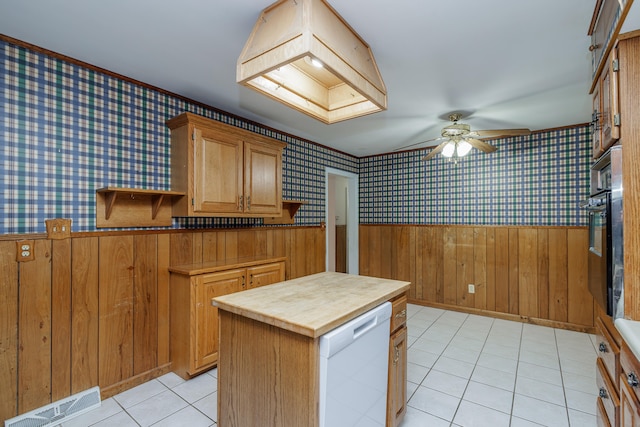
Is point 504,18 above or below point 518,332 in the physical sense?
above

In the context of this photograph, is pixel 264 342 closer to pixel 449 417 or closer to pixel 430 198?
pixel 449 417

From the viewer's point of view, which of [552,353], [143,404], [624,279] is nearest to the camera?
[624,279]

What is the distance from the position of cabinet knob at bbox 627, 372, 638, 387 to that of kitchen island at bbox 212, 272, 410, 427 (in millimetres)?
948

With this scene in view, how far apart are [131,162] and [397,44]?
6.96 ft

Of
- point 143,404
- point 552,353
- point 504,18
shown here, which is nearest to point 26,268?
point 143,404

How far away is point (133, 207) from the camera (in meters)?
2.37

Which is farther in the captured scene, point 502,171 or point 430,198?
point 430,198

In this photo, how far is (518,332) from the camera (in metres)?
3.43

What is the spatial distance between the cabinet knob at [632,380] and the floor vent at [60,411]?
290cm

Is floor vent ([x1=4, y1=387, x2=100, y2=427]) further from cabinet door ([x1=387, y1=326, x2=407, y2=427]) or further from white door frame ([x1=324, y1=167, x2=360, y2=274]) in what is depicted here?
white door frame ([x1=324, y1=167, x2=360, y2=274])

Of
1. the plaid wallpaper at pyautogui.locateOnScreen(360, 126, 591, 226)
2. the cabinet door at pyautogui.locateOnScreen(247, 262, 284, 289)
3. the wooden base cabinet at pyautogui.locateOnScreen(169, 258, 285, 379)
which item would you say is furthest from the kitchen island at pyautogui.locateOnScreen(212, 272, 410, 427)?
the plaid wallpaper at pyautogui.locateOnScreen(360, 126, 591, 226)

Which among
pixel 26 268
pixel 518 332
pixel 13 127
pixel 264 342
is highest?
pixel 13 127

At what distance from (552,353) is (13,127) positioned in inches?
181

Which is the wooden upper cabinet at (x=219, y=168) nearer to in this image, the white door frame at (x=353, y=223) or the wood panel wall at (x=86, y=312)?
the wood panel wall at (x=86, y=312)
